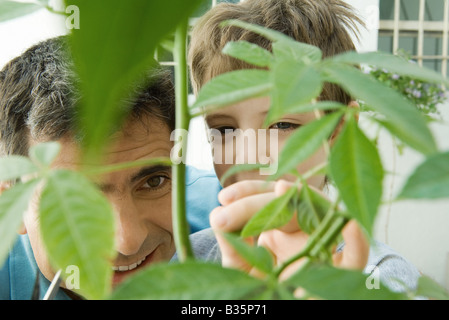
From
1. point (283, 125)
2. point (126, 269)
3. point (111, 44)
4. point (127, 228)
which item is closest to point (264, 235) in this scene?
point (111, 44)

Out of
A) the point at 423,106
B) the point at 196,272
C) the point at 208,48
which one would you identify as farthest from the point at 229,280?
Answer: the point at 423,106

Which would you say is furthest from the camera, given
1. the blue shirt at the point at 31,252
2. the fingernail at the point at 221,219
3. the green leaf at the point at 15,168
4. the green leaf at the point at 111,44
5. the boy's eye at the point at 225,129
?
the blue shirt at the point at 31,252

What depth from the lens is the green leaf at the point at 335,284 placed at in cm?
A: 13

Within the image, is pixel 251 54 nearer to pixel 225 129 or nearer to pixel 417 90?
pixel 225 129

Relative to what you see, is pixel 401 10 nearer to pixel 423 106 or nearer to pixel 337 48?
pixel 423 106

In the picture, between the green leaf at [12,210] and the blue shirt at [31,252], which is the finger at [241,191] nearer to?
the green leaf at [12,210]

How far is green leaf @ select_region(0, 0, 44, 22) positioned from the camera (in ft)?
0.59

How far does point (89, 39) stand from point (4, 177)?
0.41ft

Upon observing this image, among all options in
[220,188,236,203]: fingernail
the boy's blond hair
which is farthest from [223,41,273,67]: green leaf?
the boy's blond hair

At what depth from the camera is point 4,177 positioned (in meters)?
0.15

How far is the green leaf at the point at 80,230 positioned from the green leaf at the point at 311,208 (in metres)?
0.10

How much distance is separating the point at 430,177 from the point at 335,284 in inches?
1.6

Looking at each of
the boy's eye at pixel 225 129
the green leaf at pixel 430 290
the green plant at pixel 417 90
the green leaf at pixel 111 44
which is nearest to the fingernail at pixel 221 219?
the green leaf at pixel 430 290

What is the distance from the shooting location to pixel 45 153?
146mm
